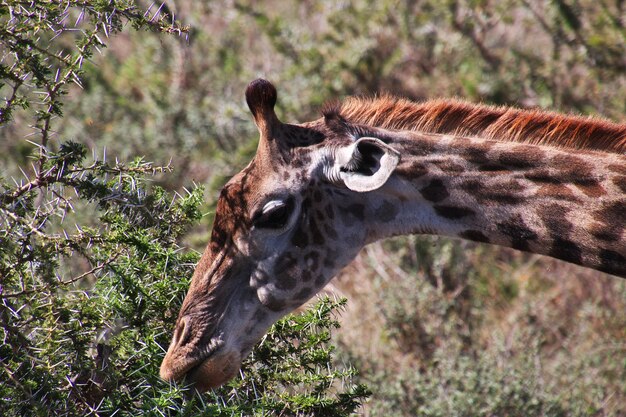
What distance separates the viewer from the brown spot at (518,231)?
391 cm

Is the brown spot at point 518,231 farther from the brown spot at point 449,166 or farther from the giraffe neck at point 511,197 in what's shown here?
the brown spot at point 449,166

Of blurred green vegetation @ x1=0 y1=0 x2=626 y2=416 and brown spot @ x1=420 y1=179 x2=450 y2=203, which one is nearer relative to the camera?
brown spot @ x1=420 y1=179 x2=450 y2=203

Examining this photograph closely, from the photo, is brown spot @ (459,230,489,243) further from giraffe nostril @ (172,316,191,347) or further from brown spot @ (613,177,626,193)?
giraffe nostril @ (172,316,191,347)

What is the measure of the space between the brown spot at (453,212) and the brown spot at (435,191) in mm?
44

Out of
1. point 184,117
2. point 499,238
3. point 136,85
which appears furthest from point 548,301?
point 136,85

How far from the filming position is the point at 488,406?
523cm

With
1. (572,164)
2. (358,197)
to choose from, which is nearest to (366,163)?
(358,197)

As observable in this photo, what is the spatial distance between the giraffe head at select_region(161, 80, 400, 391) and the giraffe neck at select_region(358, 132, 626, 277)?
0.22 m

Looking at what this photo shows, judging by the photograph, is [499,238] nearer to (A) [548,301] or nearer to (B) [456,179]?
(B) [456,179]

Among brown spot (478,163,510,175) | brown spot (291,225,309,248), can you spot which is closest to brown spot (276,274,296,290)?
brown spot (291,225,309,248)

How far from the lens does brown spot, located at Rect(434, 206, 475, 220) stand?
4043mm

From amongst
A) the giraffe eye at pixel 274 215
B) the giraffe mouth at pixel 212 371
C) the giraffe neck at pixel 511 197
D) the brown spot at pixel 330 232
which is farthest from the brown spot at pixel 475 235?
the giraffe mouth at pixel 212 371

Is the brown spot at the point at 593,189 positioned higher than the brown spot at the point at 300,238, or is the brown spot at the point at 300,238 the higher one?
the brown spot at the point at 593,189

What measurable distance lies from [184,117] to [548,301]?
4.36 metres
